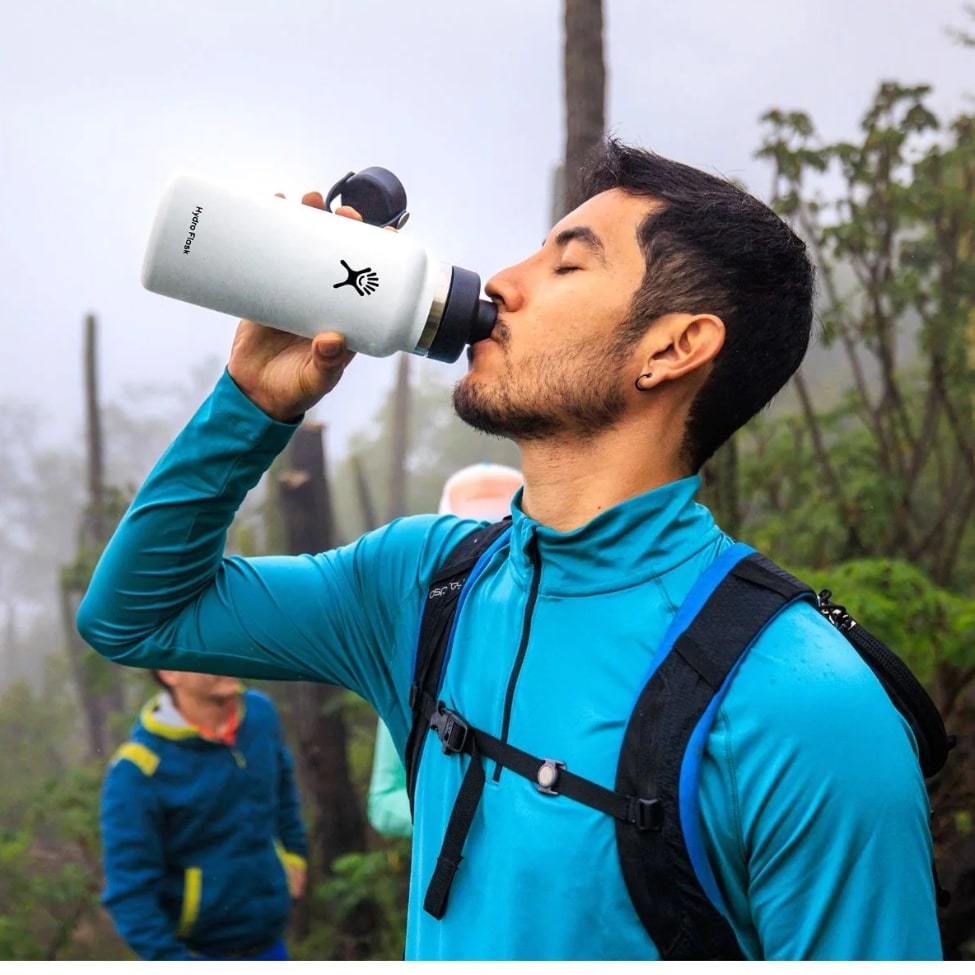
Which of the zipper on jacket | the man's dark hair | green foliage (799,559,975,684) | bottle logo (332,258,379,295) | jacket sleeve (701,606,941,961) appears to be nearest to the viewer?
jacket sleeve (701,606,941,961)

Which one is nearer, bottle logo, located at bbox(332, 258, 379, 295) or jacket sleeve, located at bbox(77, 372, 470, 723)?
bottle logo, located at bbox(332, 258, 379, 295)

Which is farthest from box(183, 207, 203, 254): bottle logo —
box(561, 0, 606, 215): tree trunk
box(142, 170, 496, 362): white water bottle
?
box(561, 0, 606, 215): tree trunk

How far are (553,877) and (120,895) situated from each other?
2.71m

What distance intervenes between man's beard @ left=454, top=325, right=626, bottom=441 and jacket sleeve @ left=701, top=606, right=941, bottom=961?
1.76ft

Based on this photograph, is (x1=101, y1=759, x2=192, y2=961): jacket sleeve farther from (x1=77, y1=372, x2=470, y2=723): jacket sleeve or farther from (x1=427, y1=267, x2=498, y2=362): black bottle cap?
(x1=427, y1=267, x2=498, y2=362): black bottle cap

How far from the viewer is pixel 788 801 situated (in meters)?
1.46

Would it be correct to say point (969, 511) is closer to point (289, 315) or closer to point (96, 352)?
point (289, 315)

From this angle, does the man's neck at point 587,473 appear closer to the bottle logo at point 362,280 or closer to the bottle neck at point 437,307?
the bottle neck at point 437,307

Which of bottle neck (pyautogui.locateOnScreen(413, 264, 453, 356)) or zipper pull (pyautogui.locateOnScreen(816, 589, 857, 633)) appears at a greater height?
bottle neck (pyautogui.locateOnScreen(413, 264, 453, 356))

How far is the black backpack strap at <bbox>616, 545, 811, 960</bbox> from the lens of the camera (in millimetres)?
1480

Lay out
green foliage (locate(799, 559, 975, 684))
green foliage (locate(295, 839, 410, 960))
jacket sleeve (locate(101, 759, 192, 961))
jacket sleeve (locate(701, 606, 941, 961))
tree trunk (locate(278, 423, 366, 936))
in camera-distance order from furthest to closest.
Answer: tree trunk (locate(278, 423, 366, 936))
green foliage (locate(295, 839, 410, 960))
green foliage (locate(799, 559, 975, 684))
jacket sleeve (locate(101, 759, 192, 961))
jacket sleeve (locate(701, 606, 941, 961))

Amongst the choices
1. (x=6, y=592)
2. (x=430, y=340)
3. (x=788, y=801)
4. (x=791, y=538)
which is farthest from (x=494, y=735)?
(x=6, y=592)

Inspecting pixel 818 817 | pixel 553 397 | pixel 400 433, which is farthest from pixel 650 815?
pixel 400 433

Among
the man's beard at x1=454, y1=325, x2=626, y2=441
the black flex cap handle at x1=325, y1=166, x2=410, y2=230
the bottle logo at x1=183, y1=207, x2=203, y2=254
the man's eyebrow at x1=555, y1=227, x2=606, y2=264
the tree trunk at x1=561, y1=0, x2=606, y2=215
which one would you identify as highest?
the tree trunk at x1=561, y1=0, x2=606, y2=215
